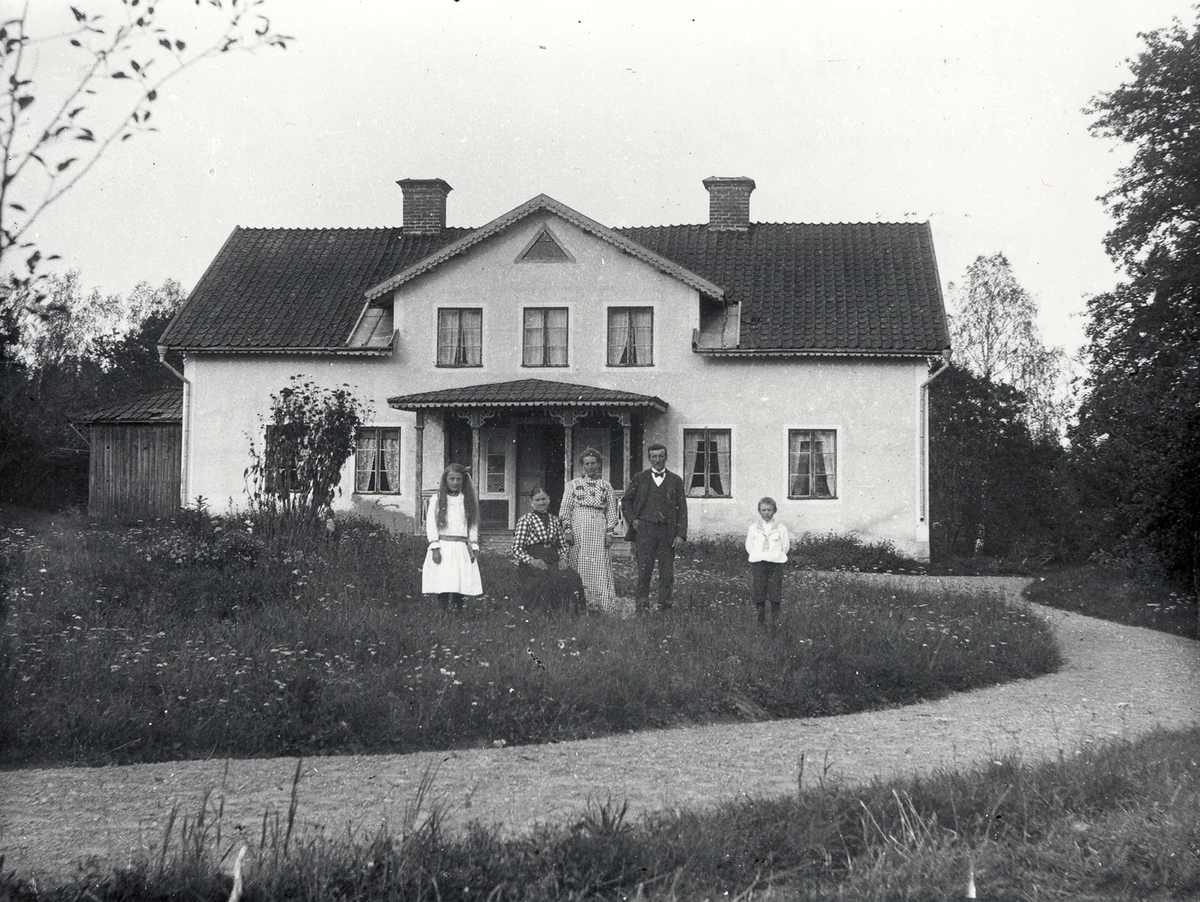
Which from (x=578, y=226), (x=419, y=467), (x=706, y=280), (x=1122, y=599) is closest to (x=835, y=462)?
(x=706, y=280)

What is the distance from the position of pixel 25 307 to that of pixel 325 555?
863 centimetres

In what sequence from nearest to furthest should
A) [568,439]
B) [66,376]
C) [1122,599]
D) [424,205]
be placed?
[66,376] < [1122,599] < [568,439] < [424,205]

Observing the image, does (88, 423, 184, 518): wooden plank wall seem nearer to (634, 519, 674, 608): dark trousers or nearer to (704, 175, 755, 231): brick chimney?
(704, 175, 755, 231): brick chimney

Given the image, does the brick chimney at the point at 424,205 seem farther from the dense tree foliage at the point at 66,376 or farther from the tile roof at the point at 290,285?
the dense tree foliage at the point at 66,376

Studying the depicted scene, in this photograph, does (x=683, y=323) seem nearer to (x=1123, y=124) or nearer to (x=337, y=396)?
(x=337, y=396)

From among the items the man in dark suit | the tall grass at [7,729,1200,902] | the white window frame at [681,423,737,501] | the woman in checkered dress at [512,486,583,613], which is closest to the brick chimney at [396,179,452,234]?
the white window frame at [681,423,737,501]

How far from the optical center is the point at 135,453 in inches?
967

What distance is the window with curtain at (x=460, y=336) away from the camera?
2277 centimetres

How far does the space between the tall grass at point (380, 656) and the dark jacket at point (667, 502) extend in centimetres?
84

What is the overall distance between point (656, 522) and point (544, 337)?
1198 centimetres

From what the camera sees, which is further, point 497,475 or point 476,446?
point 497,475

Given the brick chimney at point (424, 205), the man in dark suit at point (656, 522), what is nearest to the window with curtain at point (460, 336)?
the brick chimney at point (424, 205)

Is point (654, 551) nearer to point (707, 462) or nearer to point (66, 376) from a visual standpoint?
point (66, 376)

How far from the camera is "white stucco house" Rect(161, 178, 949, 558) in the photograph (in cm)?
2016
